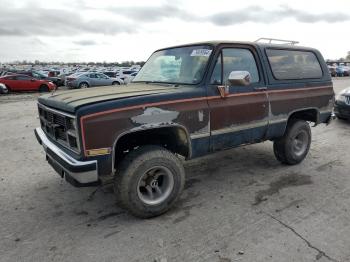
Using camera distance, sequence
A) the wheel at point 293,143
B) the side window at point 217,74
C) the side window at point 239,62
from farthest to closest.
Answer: the wheel at point 293,143 < the side window at point 239,62 < the side window at point 217,74

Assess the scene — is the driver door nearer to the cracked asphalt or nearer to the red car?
the cracked asphalt

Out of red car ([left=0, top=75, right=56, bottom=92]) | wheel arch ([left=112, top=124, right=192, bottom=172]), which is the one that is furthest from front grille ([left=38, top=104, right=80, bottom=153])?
red car ([left=0, top=75, right=56, bottom=92])

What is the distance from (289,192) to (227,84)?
1.73 metres

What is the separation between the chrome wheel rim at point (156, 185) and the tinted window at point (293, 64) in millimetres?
2404

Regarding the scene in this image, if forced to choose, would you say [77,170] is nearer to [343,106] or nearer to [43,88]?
[343,106]

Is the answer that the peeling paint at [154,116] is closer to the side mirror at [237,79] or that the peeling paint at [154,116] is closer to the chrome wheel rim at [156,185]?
the chrome wheel rim at [156,185]

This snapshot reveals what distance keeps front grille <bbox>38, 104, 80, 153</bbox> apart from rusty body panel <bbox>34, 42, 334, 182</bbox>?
0.31 ft

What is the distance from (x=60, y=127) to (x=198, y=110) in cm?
165

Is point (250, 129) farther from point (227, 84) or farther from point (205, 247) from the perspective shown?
point (205, 247)

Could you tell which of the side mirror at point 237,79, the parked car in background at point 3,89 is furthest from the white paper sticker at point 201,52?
the parked car in background at point 3,89

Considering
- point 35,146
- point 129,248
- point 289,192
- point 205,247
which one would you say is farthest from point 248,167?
point 35,146

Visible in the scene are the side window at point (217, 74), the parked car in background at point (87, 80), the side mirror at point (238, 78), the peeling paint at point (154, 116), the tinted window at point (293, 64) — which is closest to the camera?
the peeling paint at point (154, 116)

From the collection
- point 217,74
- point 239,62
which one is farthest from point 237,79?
point 239,62

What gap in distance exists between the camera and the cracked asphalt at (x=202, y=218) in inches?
124
